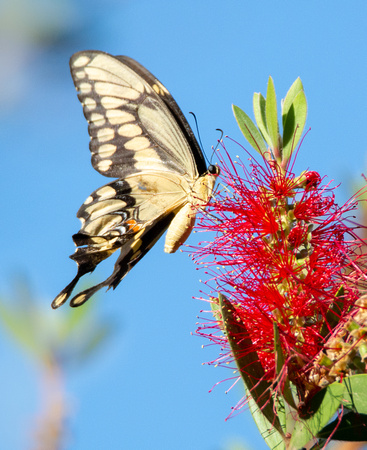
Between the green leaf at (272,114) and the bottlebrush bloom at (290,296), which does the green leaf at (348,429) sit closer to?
the bottlebrush bloom at (290,296)

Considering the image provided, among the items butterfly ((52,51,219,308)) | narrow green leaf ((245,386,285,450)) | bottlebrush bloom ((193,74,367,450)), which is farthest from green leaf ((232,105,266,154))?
butterfly ((52,51,219,308))

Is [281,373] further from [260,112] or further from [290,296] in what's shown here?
[260,112]

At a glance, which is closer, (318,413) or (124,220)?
(318,413)

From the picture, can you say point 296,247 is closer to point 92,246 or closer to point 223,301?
point 223,301

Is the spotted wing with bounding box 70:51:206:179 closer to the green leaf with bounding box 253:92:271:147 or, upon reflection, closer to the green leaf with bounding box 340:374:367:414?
the green leaf with bounding box 253:92:271:147

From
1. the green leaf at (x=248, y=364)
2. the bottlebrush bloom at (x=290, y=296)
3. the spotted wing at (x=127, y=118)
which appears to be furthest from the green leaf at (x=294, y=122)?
the spotted wing at (x=127, y=118)

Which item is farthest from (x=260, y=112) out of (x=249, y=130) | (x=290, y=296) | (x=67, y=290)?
(x=67, y=290)
